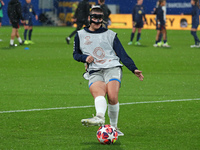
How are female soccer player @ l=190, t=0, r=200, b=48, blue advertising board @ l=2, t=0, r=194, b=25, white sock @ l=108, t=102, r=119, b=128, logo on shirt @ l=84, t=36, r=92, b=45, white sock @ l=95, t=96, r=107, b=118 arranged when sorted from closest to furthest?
white sock @ l=95, t=96, r=107, b=118 → white sock @ l=108, t=102, r=119, b=128 → logo on shirt @ l=84, t=36, r=92, b=45 → female soccer player @ l=190, t=0, r=200, b=48 → blue advertising board @ l=2, t=0, r=194, b=25

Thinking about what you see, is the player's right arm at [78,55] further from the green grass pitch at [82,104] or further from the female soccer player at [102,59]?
the green grass pitch at [82,104]

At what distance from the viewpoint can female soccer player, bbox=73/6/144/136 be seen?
6305mm

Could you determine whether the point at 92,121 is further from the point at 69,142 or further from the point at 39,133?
the point at 39,133

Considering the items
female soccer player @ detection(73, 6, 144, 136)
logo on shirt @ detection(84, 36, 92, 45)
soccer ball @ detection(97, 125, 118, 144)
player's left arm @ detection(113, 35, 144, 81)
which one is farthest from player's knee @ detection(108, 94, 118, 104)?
logo on shirt @ detection(84, 36, 92, 45)

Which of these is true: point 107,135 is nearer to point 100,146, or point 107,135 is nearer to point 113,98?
point 100,146

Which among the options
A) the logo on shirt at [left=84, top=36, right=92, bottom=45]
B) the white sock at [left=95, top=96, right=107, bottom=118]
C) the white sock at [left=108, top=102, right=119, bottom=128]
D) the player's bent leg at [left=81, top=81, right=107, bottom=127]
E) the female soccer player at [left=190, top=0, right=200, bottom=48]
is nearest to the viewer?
the player's bent leg at [left=81, top=81, right=107, bottom=127]

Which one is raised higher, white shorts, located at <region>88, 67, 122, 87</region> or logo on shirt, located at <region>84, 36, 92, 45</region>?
logo on shirt, located at <region>84, 36, 92, 45</region>

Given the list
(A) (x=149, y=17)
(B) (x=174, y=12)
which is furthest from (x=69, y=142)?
(B) (x=174, y=12)

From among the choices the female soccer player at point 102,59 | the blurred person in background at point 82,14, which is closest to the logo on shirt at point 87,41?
the female soccer player at point 102,59

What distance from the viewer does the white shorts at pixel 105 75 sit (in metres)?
6.38

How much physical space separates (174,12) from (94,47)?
3880cm

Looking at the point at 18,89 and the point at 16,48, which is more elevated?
the point at 18,89

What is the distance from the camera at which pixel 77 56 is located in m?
6.55

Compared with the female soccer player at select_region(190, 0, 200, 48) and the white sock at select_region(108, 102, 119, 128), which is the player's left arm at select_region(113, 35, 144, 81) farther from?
the female soccer player at select_region(190, 0, 200, 48)
